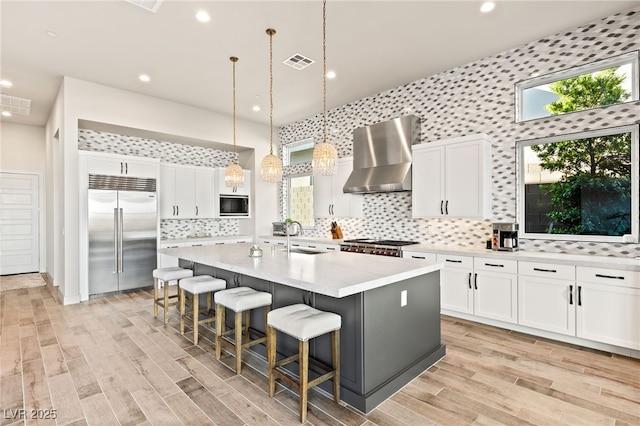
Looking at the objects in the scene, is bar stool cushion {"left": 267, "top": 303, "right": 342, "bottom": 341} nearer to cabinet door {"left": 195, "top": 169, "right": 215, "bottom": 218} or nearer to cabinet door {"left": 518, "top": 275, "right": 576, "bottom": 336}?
cabinet door {"left": 518, "top": 275, "right": 576, "bottom": 336}

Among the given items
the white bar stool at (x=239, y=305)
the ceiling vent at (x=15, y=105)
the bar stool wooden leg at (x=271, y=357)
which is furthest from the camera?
the ceiling vent at (x=15, y=105)

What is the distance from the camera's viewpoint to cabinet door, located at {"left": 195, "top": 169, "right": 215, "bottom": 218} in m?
6.61

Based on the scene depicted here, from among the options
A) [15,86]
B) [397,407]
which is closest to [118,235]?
[15,86]

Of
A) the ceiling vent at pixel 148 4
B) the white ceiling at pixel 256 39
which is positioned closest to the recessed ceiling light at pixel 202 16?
the white ceiling at pixel 256 39

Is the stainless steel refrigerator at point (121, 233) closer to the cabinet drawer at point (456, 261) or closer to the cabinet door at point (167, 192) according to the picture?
the cabinet door at point (167, 192)

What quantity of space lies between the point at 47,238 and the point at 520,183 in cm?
912

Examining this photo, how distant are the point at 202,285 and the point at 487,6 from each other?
13.3 ft

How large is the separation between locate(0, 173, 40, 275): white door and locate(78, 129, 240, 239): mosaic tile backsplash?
10.0ft

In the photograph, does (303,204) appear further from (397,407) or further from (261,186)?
(397,407)

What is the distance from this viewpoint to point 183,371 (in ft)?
9.11

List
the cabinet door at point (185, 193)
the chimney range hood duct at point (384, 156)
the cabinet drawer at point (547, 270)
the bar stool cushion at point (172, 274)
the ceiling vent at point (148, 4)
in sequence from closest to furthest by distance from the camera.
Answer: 1. the ceiling vent at point (148, 4)
2. the cabinet drawer at point (547, 270)
3. the bar stool cushion at point (172, 274)
4. the chimney range hood duct at point (384, 156)
5. the cabinet door at point (185, 193)

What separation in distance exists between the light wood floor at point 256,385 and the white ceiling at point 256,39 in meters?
3.44

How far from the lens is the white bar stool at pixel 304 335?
2.10m

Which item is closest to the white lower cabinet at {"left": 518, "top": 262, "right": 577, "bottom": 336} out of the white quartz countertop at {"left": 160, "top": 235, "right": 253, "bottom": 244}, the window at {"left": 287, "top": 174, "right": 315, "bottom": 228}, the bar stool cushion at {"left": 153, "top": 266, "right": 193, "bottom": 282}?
the bar stool cushion at {"left": 153, "top": 266, "right": 193, "bottom": 282}
